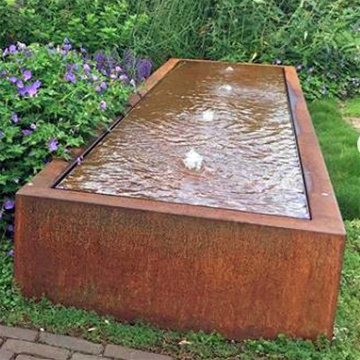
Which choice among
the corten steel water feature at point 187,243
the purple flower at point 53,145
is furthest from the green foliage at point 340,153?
the purple flower at point 53,145

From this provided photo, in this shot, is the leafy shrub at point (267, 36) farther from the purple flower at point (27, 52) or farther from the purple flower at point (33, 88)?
the purple flower at point (33, 88)

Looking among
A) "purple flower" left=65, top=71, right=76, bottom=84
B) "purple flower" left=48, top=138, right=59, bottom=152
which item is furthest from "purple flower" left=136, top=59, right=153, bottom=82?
"purple flower" left=48, top=138, right=59, bottom=152

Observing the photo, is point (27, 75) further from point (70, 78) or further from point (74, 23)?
point (74, 23)

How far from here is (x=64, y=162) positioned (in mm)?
3008

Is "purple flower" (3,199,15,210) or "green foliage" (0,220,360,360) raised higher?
"purple flower" (3,199,15,210)

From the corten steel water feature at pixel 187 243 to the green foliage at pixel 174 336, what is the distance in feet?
0.14

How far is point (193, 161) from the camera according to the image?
9.99 ft

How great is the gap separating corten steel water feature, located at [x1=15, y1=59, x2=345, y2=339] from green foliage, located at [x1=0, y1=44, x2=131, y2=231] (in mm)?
164

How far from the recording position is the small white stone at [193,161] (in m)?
3.01

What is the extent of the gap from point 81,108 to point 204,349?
4.87 feet

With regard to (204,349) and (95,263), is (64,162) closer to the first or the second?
(95,263)

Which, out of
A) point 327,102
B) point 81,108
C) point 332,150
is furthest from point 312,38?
point 81,108

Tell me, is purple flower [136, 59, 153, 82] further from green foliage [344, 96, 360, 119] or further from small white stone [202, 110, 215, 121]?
green foliage [344, 96, 360, 119]

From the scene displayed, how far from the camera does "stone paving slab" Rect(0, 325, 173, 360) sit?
2.39 metres
